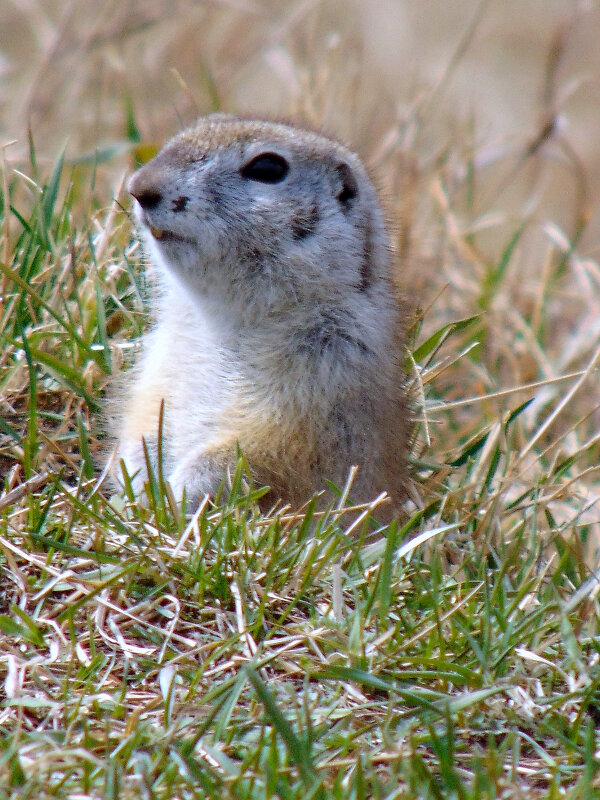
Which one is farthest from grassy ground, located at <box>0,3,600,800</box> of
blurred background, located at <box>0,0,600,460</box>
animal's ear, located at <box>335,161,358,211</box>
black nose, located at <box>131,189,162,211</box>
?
blurred background, located at <box>0,0,600,460</box>

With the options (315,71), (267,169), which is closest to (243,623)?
(267,169)

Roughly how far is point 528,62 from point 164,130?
628 centimetres

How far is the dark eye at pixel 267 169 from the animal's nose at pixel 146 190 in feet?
1.09

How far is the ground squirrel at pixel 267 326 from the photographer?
11.4 feet

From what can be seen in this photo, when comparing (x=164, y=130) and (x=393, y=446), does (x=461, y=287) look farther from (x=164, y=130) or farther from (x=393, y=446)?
(x=393, y=446)

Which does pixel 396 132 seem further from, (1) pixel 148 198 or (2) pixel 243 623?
(2) pixel 243 623

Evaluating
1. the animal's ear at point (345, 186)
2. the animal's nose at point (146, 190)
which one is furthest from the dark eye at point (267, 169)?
the animal's nose at point (146, 190)

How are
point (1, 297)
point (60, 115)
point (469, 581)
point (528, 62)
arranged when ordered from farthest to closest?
point (528, 62) < point (60, 115) < point (1, 297) < point (469, 581)

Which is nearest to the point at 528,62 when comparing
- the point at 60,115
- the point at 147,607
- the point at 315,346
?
the point at 60,115

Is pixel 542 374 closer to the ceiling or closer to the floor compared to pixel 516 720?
closer to the ceiling

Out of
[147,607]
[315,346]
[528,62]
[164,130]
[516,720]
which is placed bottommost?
[516,720]

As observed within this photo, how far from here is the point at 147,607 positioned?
2848mm

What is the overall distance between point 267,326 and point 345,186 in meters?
0.62

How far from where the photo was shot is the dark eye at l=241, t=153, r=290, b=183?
3.67m
